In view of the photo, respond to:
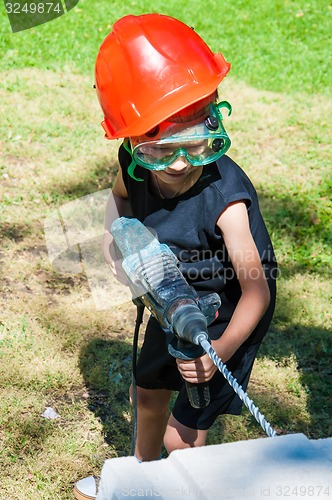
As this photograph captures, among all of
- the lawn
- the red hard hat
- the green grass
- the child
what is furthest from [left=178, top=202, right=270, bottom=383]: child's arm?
the green grass

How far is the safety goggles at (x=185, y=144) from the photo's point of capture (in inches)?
93.6

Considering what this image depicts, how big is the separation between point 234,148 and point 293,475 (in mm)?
5075

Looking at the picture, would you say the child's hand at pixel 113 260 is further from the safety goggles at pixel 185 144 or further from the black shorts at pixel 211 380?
the safety goggles at pixel 185 144

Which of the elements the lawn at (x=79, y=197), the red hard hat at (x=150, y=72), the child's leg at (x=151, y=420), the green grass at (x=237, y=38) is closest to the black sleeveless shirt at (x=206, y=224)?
the red hard hat at (x=150, y=72)

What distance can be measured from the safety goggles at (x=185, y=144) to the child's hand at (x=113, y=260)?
1.87 ft

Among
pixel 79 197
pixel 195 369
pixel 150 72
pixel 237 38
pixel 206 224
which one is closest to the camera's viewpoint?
pixel 195 369

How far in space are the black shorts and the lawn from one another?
772 millimetres

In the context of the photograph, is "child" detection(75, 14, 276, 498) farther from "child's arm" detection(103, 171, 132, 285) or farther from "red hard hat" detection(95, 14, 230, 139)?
"child's arm" detection(103, 171, 132, 285)

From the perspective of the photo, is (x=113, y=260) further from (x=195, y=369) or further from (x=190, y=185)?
(x=195, y=369)

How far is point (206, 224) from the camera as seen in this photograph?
2527 mm

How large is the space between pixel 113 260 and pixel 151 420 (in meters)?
0.69

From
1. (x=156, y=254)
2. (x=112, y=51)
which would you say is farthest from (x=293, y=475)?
(x=112, y=51)

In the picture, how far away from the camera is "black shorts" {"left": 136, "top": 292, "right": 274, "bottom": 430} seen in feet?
8.94

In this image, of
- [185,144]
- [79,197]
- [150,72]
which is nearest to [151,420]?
[185,144]
